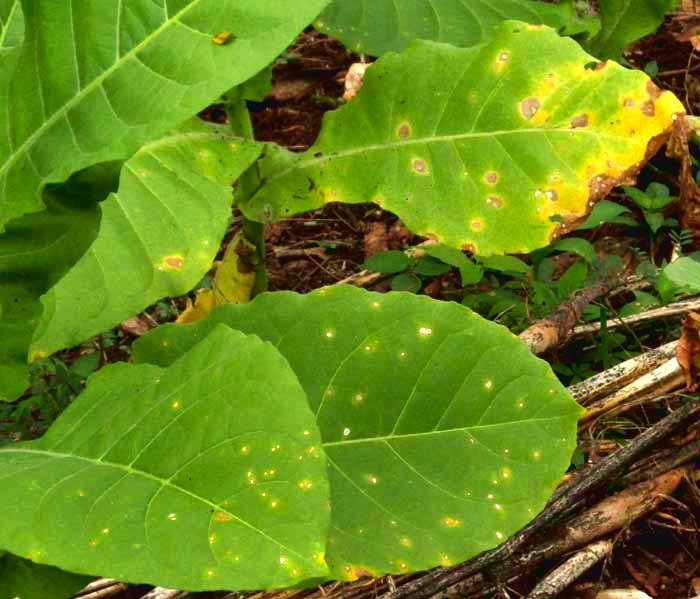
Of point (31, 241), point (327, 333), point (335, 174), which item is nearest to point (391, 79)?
point (335, 174)

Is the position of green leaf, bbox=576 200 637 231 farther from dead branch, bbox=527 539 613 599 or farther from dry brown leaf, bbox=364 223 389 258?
dead branch, bbox=527 539 613 599

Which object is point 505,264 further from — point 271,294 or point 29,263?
point 29,263

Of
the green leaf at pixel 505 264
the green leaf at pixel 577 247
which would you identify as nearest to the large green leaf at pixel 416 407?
the green leaf at pixel 505 264

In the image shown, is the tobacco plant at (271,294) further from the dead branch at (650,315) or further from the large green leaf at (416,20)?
the dead branch at (650,315)

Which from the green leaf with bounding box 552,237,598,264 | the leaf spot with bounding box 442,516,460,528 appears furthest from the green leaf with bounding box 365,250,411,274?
the leaf spot with bounding box 442,516,460,528

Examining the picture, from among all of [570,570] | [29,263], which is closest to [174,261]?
[29,263]

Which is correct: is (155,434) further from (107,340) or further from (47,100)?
(107,340)
